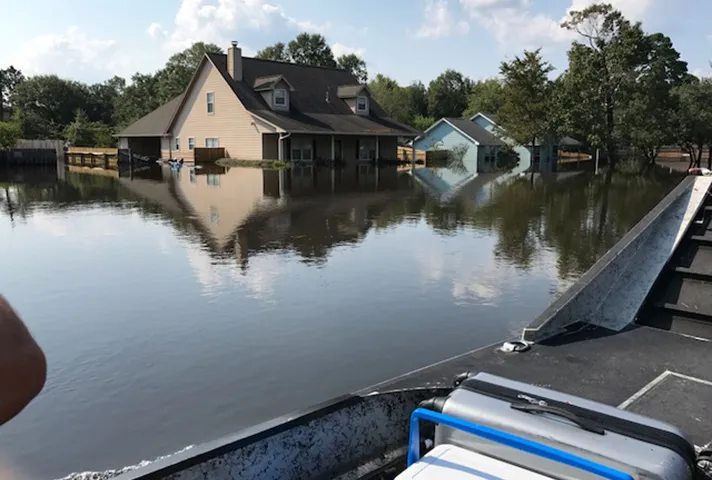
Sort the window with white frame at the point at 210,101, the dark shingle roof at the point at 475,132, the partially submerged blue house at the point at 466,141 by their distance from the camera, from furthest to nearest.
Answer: the dark shingle roof at the point at 475,132 < the partially submerged blue house at the point at 466,141 < the window with white frame at the point at 210,101

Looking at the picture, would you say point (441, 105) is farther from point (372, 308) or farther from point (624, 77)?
point (372, 308)

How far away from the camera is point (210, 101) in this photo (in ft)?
141

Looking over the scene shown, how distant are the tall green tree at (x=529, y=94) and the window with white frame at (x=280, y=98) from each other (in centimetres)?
1778

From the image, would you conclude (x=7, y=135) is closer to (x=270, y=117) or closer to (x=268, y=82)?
(x=268, y=82)

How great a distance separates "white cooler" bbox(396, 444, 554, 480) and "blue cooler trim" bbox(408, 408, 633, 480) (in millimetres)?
119

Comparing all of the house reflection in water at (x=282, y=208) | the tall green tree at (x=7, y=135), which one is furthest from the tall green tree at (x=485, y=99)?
the tall green tree at (x=7, y=135)

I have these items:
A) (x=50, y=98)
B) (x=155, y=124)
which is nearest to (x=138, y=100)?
(x=50, y=98)

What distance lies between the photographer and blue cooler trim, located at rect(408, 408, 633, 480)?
2.16 metres

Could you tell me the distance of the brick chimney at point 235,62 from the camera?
42.1 m

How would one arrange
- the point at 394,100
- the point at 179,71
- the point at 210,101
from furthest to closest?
1. the point at 394,100
2. the point at 179,71
3. the point at 210,101

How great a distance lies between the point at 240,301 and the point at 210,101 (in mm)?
37607

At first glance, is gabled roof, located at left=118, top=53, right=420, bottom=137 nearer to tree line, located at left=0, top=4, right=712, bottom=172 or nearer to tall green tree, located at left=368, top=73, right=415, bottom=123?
tree line, located at left=0, top=4, right=712, bottom=172

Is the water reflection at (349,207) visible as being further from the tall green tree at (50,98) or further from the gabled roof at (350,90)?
the tall green tree at (50,98)

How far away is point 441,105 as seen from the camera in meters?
88.0
